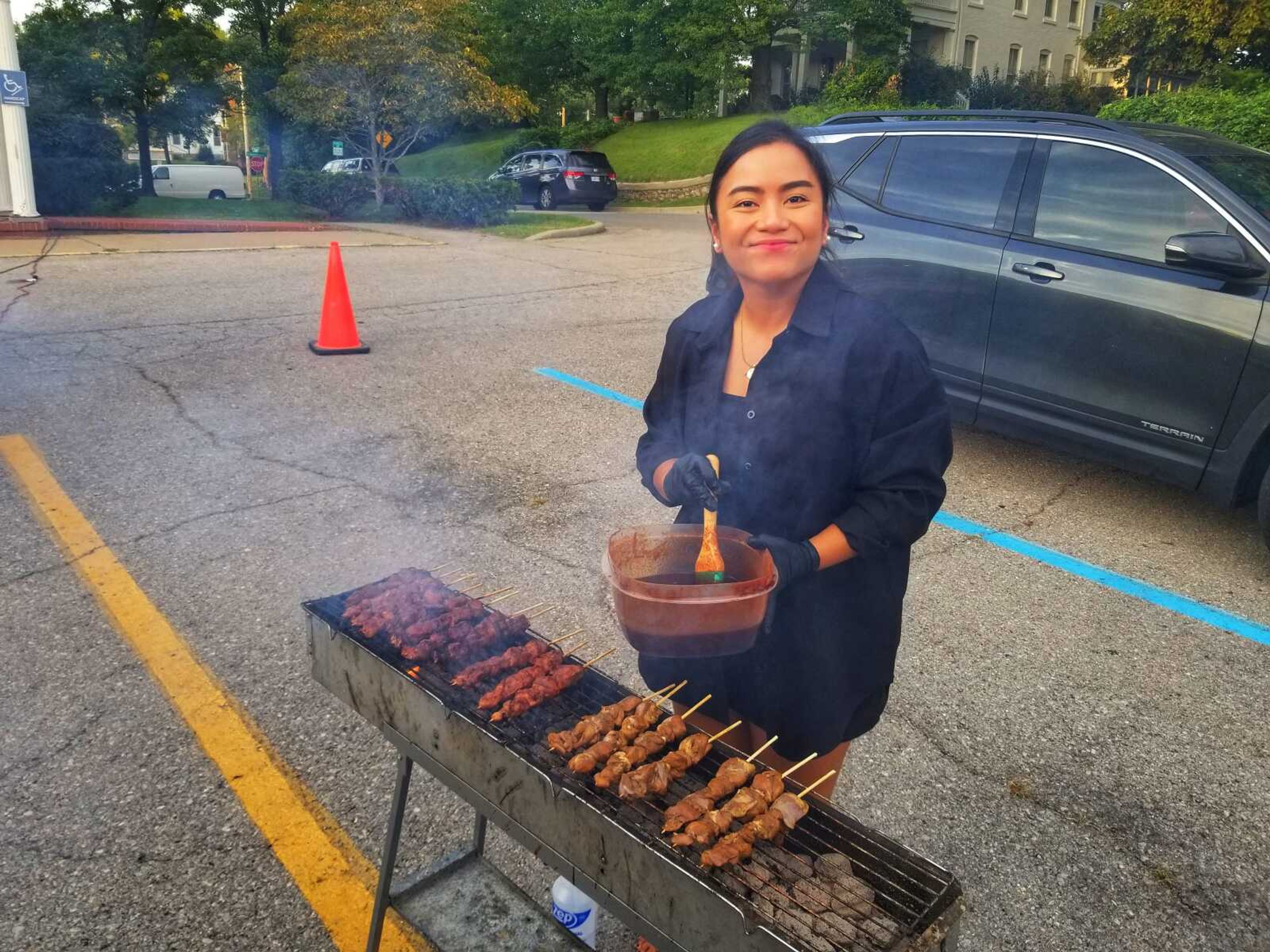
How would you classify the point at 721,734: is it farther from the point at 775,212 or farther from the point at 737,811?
the point at 775,212

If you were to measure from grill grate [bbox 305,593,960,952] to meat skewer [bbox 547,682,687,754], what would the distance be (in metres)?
0.02

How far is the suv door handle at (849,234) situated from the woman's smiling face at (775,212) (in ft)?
14.0

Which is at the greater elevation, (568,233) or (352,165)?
(352,165)

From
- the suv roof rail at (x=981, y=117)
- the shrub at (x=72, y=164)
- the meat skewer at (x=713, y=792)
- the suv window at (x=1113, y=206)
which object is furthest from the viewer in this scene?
the shrub at (x=72, y=164)

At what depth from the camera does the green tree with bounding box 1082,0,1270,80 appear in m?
27.5

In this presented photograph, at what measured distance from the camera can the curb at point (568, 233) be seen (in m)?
17.6

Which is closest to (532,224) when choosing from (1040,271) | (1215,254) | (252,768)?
(1040,271)

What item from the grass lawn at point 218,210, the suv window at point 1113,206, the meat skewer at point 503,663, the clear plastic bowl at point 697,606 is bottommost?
the grass lawn at point 218,210

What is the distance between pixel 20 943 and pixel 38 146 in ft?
62.2

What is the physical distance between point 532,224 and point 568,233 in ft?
4.05

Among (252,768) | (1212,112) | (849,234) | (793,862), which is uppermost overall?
(1212,112)

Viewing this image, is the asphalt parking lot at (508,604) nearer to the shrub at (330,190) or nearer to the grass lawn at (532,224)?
the grass lawn at (532,224)

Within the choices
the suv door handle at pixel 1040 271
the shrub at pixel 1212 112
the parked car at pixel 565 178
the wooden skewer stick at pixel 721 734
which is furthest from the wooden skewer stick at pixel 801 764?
the parked car at pixel 565 178

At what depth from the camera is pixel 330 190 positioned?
21281 millimetres
